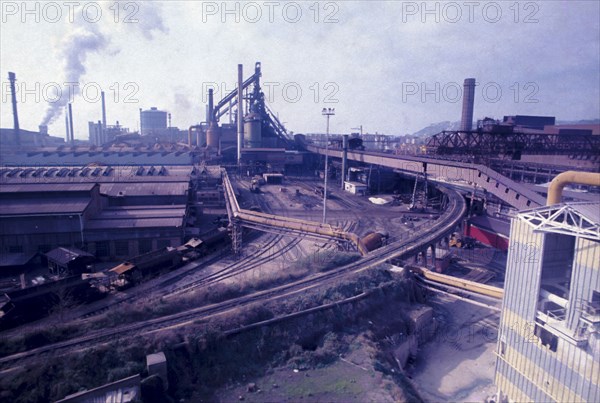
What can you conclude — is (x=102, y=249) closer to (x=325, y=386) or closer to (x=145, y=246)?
(x=145, y=246)

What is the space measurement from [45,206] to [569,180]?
2456 centimetres

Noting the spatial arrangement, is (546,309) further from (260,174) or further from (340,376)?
(260,174)

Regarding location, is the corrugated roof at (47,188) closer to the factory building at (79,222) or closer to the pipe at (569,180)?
the factory building at (79,222)

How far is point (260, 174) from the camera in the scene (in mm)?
52000

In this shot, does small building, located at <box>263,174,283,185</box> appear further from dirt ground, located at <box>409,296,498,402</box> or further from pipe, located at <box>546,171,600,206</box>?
pipe, located at <box>546,171,600,206</box>

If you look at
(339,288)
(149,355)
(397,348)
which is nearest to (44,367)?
(149,355)

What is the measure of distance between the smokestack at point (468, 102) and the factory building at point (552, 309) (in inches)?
1434

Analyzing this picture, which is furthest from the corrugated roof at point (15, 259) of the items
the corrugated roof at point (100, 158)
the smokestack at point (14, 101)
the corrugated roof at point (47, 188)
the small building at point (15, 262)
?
the smokestack at point (14, 101)

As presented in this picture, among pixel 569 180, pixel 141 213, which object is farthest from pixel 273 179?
pixel 569 180

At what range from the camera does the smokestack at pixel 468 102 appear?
41.2 m

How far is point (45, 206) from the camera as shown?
20859 mm

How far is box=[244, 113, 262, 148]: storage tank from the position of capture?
6003cm

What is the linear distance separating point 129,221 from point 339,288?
47.5 ft

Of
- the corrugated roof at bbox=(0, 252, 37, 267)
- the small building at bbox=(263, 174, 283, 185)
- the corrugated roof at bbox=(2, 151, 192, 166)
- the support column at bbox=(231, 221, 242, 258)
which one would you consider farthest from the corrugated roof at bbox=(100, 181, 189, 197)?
the corrugated roof at bbox=(2, 151, 192, 166)
